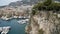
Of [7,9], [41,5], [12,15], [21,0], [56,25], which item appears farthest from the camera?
[21,0]

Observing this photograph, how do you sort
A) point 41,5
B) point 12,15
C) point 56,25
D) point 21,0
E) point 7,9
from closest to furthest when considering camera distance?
point 56,25 < point 41,5 < point 12,15 < point 7,9 < point 21,0

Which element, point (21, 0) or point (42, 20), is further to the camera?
point (21, 0)

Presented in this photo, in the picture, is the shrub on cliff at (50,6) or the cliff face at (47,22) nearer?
the cliff face at (47,22)

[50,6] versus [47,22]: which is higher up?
[50,6]

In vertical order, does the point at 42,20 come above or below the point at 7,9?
above

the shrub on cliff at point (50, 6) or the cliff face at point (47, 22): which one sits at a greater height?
the shrub on cliff at point (50, 6)

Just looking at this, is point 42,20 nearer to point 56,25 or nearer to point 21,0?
point 56,25

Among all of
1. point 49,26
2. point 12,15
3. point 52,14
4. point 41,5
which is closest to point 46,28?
point 49,26

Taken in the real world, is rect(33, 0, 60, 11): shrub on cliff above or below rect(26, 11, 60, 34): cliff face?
above

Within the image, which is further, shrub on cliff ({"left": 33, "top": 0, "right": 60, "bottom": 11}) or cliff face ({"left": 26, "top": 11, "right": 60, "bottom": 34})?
shrub on cliff ({"left": 33, "top": 0, "right": 60, "bottom": 11})

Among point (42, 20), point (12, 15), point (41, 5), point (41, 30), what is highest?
point (41, 5)
